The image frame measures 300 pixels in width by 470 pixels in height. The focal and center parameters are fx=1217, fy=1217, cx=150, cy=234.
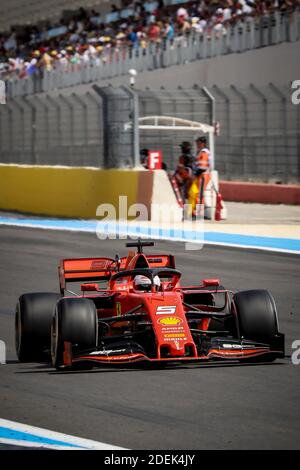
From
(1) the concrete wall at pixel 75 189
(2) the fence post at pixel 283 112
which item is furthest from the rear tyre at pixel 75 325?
(2) the fence post at pixel 283 112

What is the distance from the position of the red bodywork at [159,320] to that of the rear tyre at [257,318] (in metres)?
0.10

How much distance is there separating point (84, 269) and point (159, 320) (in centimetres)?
174

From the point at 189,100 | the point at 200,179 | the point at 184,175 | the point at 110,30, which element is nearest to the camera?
the point at 200,179

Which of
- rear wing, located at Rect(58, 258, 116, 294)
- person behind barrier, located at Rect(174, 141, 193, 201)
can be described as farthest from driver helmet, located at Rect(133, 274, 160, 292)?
person behind barrier, located at Rect(174, 141, 193, 201)

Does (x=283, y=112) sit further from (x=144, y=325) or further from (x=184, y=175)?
(x=144, y=325)

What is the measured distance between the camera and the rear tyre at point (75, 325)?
8.17 meters

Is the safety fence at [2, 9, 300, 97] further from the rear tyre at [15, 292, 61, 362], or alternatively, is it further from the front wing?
the front wing

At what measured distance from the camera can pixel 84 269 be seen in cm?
980

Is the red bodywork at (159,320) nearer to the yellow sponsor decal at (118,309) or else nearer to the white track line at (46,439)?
the yellow sponsor decal at (118,309)

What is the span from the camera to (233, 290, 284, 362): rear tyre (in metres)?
8.59

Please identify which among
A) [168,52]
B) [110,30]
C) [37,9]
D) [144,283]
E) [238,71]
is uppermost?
[37,9]

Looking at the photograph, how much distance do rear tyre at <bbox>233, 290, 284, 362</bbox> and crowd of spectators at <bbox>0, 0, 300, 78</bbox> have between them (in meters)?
19.3

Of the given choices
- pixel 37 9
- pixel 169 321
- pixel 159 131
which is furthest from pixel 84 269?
pixel 37 9

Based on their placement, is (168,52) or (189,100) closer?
(189,100)
